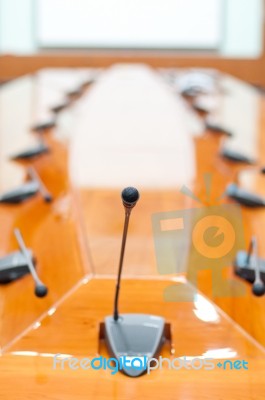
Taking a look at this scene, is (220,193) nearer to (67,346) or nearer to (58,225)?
(58,225)

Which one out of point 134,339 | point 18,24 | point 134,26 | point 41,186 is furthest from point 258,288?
point 18,24

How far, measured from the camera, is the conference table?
87cm

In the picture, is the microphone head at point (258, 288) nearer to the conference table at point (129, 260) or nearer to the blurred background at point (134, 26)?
the conference table at point (129, 260)

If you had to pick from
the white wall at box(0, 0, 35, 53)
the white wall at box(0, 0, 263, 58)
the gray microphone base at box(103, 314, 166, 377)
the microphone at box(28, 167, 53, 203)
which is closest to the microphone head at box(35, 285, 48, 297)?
the gray microphone base at box(103, 314, 166, 377)

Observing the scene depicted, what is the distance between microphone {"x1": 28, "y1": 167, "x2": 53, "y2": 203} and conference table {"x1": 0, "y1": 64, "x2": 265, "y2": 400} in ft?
0.07

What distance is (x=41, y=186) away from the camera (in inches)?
64.9

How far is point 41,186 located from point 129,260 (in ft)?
1.69

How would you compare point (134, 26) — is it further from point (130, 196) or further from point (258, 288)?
point (130, 196)

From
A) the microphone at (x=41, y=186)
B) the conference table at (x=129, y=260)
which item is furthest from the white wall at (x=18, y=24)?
the microphone at (x=41, y=186)

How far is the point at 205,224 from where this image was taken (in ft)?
3.02

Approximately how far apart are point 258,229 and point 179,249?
9.4 inches

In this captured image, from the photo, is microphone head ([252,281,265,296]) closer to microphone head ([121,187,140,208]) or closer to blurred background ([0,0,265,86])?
microphone head ([121,187,140,208])

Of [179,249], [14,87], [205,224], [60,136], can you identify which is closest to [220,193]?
[179,249]

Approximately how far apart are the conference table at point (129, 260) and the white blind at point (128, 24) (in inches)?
158
